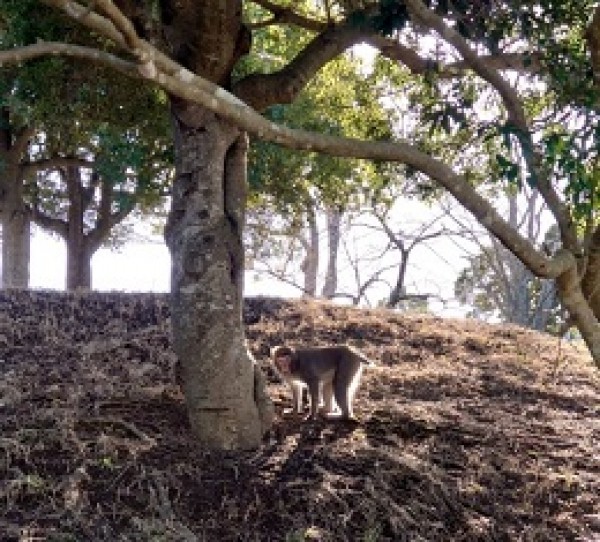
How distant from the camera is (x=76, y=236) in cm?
1672

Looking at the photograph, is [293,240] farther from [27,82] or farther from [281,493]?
[281,493]

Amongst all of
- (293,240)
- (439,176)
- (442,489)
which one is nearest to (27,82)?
(439,176)

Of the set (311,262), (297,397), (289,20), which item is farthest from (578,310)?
(311,262)

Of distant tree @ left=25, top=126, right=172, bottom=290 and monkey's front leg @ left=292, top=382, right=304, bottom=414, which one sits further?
distant tree @ left=25, top=126, right=172, bottom=290

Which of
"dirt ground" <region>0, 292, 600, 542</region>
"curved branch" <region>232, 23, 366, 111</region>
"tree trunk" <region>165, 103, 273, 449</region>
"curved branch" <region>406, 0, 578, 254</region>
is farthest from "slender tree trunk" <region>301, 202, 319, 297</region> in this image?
"curved branch" <region>406, 0, 578, 254</region>

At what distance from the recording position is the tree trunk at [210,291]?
629cm

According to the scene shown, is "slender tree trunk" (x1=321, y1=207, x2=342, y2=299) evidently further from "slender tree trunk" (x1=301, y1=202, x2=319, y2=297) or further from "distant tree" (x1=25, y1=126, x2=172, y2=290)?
"distant tree" (x1=25, y1=126, x2=172, y2=290)

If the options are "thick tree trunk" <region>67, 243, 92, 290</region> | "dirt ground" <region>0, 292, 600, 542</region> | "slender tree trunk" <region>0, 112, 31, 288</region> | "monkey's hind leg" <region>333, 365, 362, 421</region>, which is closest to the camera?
"dirt ground" <region>0, 292, 600, 542</region>

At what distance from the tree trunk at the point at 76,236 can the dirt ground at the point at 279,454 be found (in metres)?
6.98

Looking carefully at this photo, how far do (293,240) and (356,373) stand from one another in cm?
1545

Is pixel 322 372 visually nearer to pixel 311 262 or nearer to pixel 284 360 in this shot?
pixel 284 360

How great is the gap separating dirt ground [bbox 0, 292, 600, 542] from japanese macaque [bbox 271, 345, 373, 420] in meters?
0.24

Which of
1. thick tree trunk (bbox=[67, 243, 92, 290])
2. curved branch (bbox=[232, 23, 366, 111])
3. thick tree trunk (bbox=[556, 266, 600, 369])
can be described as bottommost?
thick tree trunk (bbox=[556, 266, 600, 369])

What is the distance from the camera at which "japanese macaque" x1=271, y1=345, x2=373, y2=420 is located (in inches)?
285
